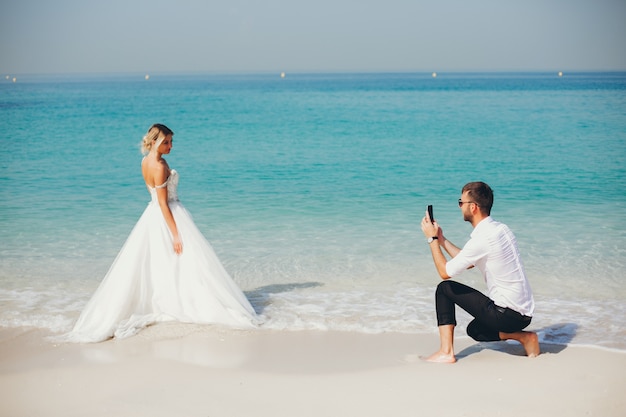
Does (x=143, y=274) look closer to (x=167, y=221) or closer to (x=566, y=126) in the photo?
(x=167, y=221)

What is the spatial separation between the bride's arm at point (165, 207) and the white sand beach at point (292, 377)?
776 millimetres

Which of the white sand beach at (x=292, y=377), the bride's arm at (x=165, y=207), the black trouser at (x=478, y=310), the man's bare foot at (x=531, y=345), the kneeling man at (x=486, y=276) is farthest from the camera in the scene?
the bride's arm at (x=165, y=207)

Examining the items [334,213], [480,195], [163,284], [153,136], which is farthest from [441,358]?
[334,213]

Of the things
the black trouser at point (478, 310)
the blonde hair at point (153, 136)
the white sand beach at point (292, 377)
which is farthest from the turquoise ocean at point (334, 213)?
the blonde hair at point (153, 136)

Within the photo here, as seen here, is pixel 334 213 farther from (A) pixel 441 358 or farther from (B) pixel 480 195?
(B) pixel 480 195

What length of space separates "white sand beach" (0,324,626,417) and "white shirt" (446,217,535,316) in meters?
0.52

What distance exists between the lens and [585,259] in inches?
364

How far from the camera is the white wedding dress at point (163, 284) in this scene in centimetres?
625

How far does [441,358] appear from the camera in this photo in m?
5.41

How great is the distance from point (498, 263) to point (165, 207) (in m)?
3.01

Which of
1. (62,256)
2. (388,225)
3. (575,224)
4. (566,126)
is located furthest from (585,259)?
(566,126)

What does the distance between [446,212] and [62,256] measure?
674 cm

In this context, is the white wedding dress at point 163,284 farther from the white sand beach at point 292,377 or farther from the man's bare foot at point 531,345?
the man's bare foot at point 531,345

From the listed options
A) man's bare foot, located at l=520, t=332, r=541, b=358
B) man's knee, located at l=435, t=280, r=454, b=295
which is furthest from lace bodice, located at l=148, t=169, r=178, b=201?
man's bare foot, located at l=520, t=332, r=541, b=358
